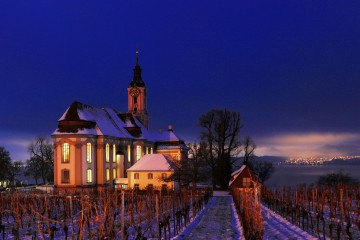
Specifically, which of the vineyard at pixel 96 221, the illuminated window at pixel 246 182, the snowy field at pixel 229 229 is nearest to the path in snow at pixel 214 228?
the snowy field at pixel 229 229

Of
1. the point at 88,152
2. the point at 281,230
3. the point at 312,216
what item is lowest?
the point at 312,216

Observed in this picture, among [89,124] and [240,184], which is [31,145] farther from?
[240,184]

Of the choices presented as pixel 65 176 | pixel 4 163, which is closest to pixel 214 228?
pixel 65 176

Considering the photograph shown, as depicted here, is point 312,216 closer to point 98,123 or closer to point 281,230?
point 281,230

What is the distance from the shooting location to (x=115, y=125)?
65875 millimetres

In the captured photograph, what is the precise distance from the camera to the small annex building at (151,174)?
5359 centimetres

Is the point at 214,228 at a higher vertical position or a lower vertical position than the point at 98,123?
lower

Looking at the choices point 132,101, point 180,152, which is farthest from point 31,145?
point 180,152

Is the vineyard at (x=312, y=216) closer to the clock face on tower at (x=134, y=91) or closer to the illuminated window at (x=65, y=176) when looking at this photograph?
the illuminated window at (x=65, y=176)

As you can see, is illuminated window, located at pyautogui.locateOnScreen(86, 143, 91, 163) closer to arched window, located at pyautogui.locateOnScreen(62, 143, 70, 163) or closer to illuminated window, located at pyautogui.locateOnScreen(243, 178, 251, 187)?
arched window, located at pyautogui.locateOnScreen(62, 143, 70, 163)

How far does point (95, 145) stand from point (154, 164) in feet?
27.9

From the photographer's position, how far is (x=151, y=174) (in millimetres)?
54344

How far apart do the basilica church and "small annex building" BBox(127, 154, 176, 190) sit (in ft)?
16.2

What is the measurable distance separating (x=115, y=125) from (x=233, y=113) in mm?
17194
